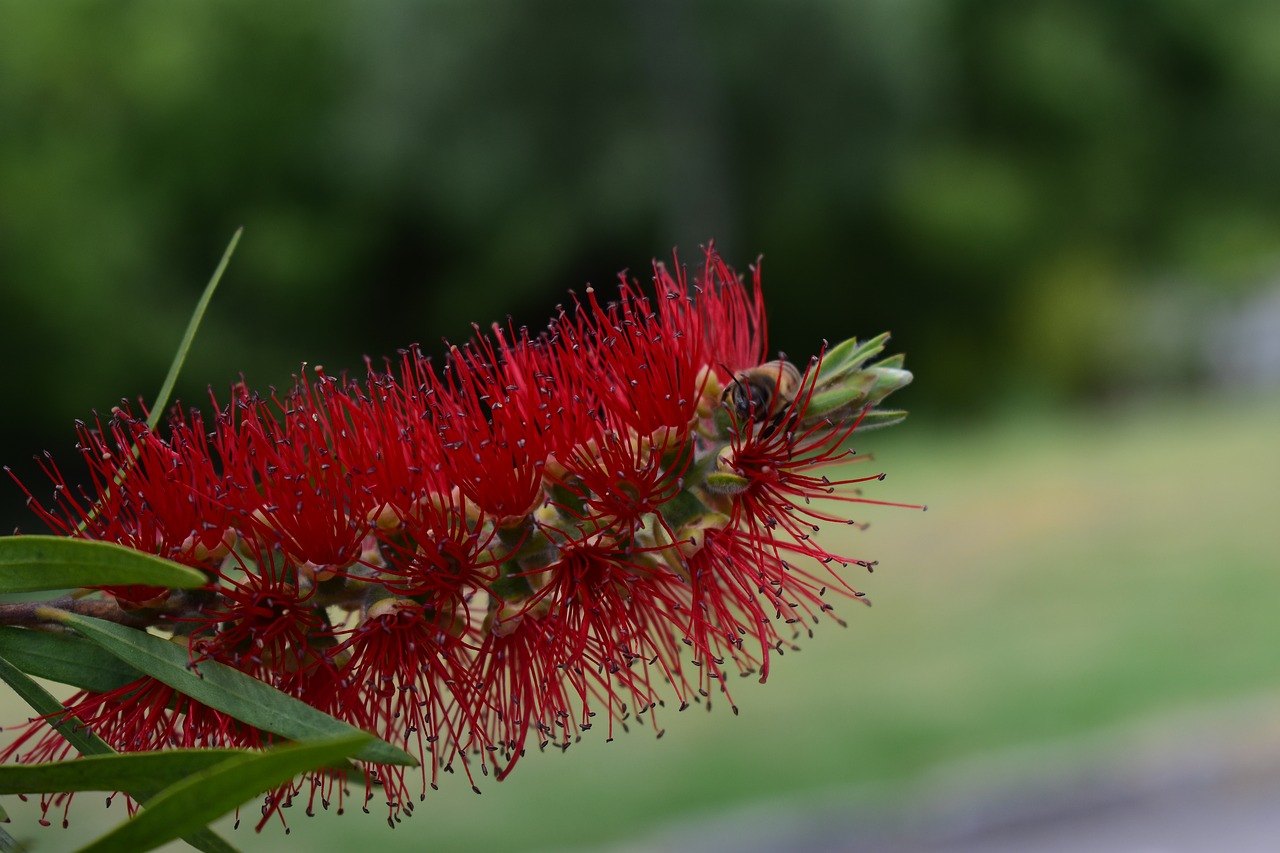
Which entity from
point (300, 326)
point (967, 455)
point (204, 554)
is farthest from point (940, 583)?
point (300, 326)

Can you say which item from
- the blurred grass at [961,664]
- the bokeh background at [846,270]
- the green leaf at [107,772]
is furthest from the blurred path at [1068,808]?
the green leaf at [107,772]

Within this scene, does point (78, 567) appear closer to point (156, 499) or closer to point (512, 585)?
point (156, 499)

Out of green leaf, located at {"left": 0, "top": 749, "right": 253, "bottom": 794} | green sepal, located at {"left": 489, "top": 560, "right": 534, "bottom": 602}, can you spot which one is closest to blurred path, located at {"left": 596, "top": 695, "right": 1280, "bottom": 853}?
green sepal, located at {"left": 489, "top": 560, "right": 534, "bottom": 602}

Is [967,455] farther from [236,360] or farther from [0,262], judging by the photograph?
[0,262]

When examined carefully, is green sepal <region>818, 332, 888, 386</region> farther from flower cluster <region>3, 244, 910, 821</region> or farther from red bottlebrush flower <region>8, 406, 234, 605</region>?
red bottlebrush flower <region>8, 406, 234, 605</region>

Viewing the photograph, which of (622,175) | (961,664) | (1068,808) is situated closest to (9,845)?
(1068,808)

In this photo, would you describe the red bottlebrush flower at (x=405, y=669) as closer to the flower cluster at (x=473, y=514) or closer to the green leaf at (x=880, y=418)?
the flower cluster at (x=473, y=514)
